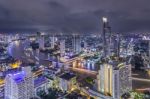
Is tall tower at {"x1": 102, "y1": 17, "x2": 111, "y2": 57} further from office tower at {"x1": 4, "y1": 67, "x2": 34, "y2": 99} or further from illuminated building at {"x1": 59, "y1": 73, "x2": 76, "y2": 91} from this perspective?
office tower at {"x1": 4, "y1": 67, "x2": 34, "y2": 99}

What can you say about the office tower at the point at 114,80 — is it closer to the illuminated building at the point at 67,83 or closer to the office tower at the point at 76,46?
the illuminated building at the point at 67,83

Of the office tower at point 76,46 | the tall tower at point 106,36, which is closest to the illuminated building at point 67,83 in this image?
the tall tower at point 106,36

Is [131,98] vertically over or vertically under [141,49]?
under

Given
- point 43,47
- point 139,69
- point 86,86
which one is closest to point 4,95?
point 86,86

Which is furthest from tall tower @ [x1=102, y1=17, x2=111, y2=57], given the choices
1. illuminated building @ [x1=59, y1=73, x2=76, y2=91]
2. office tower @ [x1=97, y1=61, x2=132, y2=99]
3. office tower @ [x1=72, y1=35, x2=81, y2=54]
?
office tower @ [x1=97, y1=61, x2=132, y2=99]

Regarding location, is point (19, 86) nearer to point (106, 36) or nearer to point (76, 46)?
point (106, 36)

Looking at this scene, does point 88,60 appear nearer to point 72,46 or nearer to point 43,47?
point 72,46

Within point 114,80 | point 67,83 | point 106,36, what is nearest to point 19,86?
point 67,83
